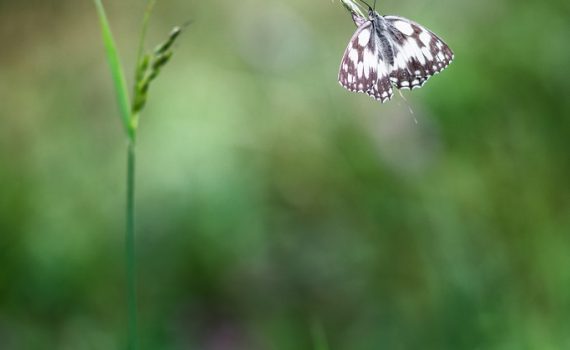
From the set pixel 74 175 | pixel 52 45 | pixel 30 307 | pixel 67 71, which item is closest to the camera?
pixel 30 307

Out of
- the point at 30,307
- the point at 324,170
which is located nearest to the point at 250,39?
the point at 324,170

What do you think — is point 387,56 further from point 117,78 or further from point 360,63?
point 117,78

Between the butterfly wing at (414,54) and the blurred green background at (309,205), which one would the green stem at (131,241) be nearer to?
the butterfly wing at (414,54)

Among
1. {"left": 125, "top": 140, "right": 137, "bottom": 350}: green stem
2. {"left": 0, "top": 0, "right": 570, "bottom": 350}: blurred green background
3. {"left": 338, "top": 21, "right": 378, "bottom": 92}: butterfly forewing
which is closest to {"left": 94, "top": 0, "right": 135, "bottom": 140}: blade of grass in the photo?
{"left": 125, "top": 140, "right": 137, "bottom": 350}: green stem

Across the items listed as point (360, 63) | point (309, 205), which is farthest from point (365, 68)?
point (309, 205)

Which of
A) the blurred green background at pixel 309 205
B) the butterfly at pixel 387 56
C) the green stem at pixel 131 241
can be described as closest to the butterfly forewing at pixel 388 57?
the butterfly at pixel 387 56

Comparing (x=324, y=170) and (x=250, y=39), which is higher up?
(x=250, y=39)

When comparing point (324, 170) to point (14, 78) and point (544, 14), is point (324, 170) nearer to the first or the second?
point (544, 14)
